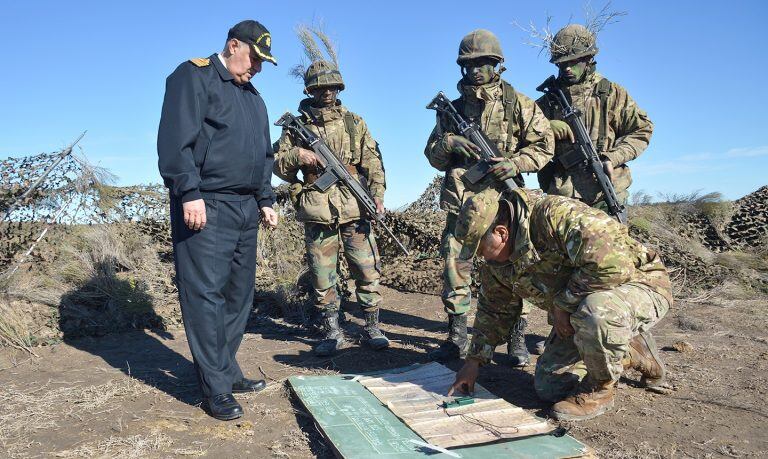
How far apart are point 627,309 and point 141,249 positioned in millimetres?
5703

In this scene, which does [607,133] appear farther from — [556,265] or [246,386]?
[246,386]

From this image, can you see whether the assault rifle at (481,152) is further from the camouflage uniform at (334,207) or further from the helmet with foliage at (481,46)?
the camouflage uniform at (334,207)

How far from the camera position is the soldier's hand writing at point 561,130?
16.1 feet

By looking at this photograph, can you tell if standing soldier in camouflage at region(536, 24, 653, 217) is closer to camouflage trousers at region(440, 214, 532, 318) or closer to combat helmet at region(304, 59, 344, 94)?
camouflage trousers at region(440, 214, 532, 318)

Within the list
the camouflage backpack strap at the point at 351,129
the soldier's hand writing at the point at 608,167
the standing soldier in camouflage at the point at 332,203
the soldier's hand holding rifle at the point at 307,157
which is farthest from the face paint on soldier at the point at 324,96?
the soldier's hand writing at the point at 608,167

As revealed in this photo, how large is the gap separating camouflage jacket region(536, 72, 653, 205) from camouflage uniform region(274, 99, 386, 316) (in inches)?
62.1

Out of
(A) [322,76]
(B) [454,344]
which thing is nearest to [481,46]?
(A) [322,76]

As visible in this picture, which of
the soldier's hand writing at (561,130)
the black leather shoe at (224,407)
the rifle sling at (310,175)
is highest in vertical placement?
the soldier's hand writing at (561,130)

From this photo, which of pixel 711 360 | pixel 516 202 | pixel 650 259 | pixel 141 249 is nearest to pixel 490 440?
pixel 516 202

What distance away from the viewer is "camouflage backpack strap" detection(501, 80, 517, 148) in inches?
187

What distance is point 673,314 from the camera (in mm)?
6051

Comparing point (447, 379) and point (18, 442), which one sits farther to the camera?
point (447, 379)

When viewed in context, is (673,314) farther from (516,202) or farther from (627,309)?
(516,202)

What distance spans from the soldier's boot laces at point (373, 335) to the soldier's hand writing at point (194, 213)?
2043 mm
